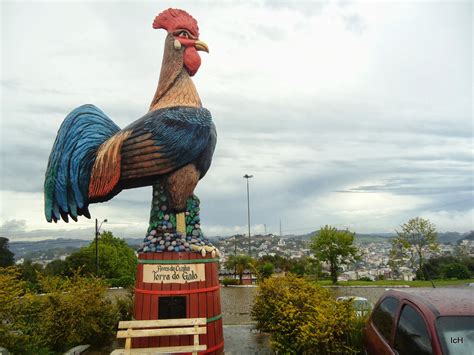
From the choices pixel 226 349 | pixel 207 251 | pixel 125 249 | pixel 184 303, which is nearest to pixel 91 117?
pixel 207 251

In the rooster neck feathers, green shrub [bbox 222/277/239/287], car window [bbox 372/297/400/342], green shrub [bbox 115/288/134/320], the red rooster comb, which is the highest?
the red rooster comb

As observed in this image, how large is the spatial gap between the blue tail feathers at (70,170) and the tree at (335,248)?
20.3m

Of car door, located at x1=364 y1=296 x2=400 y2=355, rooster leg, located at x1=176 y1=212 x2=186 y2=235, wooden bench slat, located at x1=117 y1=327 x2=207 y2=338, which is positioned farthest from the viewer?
rooster leg, located at x1=176 y1=212 x2=186 y2=235

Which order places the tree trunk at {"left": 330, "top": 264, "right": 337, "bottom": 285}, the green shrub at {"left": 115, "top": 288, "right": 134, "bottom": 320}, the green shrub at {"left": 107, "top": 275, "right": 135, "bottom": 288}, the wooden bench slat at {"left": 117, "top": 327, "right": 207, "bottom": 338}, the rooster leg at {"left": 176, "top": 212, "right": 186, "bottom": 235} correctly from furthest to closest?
the tree trunk at {"left": 330, "top": 264, "right": 337, "bottom": 285} < the green shrub at {"left": 107, "top": 275, "right": 135, "bottom": 288} < the green shrub at {"left": 115, "top": 288, "right": 134, "bottom": 320} < the rooster leg at {"left": 176, "top": 212, "right": 186, "bottom": 235} < the wooden bench slat at {"left": 117, "top": 327, "right": 207, "bottom": 338}

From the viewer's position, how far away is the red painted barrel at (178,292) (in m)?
6.78

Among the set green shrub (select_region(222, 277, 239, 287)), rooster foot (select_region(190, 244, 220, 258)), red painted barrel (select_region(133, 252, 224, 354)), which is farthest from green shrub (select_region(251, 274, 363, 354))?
green shrub (select_region(222, 277, 239, 287))

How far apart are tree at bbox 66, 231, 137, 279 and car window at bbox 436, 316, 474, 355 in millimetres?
26611

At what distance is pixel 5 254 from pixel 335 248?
27.9 metres

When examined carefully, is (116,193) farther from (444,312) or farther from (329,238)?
(329,238)

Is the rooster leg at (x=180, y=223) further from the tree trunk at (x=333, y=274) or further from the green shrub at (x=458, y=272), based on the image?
the green shrub at (x=458, y=272)

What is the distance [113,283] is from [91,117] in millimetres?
18473

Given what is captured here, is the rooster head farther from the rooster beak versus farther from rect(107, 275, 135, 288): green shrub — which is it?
rect(107, 275, 135, 288): green shrub

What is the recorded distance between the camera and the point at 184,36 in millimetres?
7941

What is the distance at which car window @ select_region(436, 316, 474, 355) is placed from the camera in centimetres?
317
